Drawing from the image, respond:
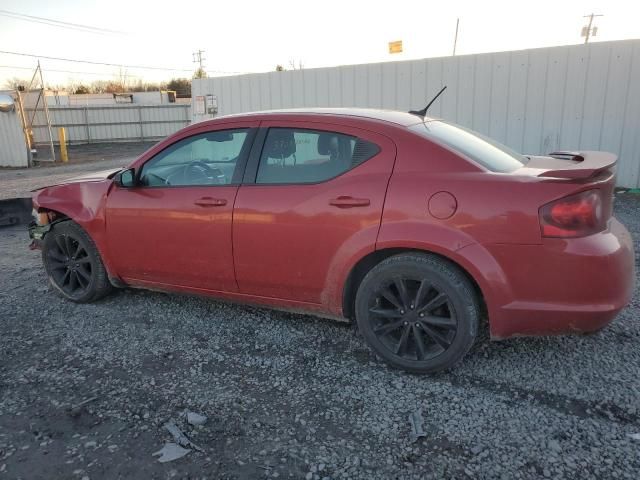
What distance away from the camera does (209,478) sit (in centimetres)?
232

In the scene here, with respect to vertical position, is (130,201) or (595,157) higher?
(595,157)

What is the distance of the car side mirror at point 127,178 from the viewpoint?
3949 millimetres

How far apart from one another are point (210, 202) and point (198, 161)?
1.83 feet

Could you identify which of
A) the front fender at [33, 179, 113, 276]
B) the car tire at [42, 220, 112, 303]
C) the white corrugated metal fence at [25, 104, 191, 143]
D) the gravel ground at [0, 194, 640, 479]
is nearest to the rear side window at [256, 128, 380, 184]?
the gravel ground at [0, 194, 640, 479]

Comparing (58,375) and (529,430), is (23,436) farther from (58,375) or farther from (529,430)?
(529,430)

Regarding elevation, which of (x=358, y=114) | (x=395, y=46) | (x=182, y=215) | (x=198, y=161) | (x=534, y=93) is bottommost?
(x=182, y=215)

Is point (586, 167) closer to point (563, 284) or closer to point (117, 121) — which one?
point (563, 284)

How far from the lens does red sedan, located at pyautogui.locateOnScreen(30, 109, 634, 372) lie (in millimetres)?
2760

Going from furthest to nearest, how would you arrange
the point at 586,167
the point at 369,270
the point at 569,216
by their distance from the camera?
the point at 369,270 → the point at 586,167 → the point at 569,216

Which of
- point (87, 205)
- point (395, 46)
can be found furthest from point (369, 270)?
point (395, 46)

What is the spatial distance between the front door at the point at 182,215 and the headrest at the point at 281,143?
0.57 ft

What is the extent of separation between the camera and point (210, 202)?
11.8ft

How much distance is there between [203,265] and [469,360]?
6.56 feet

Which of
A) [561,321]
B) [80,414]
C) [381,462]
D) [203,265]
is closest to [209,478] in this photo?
[381,462]
